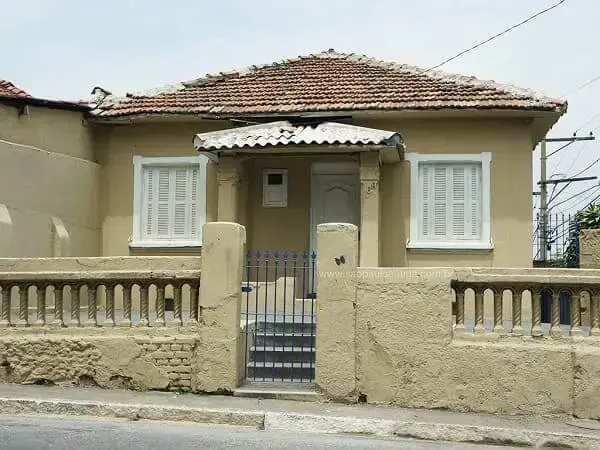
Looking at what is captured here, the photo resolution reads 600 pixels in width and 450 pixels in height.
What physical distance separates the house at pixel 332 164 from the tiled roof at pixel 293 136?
0.09 feet

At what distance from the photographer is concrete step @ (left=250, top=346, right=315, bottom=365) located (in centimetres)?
829

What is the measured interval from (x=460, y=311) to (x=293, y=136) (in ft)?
17.0

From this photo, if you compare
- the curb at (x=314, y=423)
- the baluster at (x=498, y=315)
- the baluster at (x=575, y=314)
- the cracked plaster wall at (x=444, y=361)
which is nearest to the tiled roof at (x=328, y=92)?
the baluster at (x=575, y=314)

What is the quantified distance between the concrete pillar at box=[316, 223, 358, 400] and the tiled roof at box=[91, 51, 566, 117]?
5.44m

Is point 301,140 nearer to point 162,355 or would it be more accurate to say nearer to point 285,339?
point 285,339

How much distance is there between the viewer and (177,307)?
779cm

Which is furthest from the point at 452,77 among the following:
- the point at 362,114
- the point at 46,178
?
the point at 46,178

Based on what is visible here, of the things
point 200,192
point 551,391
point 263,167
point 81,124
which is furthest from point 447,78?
point 551,391

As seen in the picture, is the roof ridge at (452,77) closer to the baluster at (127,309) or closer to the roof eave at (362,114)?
the roof eave at (362,114)

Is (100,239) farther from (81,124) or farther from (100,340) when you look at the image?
(100,340)

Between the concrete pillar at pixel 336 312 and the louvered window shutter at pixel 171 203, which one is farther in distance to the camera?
the louvered window shutter at pixel 171 203

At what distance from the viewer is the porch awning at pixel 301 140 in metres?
11.4

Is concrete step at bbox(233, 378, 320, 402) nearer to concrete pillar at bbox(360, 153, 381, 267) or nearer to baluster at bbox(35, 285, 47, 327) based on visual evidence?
baluster at bbox(35, 285, 47, 327)

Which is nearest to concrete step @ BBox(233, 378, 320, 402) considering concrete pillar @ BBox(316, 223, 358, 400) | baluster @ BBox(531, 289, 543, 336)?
concrete pillar @ BBox(316, 223, 358, 400)
